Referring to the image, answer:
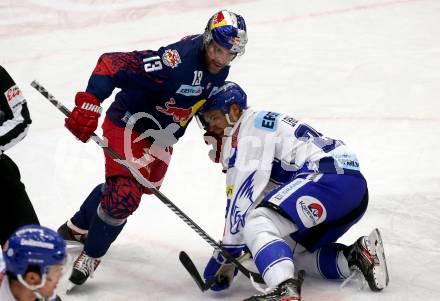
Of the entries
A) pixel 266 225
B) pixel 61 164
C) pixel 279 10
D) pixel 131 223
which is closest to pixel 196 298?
pixel 266 225

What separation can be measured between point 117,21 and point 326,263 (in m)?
4.36

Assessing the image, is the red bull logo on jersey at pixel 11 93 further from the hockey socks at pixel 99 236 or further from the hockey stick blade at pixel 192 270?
the hockey stick blade at pixel 192 270

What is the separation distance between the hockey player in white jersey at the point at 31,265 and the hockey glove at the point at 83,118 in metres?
1.28

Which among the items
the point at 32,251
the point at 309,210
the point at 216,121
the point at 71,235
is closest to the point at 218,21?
the point at 216,121

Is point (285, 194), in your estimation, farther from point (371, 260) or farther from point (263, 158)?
point (371, 260)

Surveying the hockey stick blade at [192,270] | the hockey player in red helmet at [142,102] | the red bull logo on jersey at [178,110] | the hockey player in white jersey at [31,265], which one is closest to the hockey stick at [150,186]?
the hockey player in red helmet at [142,102]

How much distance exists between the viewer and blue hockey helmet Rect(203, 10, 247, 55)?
389 centimetres

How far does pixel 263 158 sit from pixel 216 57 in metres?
0.52

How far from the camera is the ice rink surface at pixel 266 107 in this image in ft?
14.0

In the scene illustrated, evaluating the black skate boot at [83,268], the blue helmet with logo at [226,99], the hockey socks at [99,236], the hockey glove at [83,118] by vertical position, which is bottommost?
the black skate boot at [83,268]

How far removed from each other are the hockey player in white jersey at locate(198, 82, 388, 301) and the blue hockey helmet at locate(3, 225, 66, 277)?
3.97 feet

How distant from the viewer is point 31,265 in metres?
2.50

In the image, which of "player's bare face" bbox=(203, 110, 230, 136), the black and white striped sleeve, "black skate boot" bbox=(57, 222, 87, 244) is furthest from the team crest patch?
"black skate boot" bbox=(57, 222, 87, 244)

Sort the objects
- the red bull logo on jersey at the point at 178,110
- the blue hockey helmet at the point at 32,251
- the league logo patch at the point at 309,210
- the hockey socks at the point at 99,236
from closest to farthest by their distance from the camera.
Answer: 1. the blue hockey helmet at the point at 32,251
2. the league logo patch at the point at 309,210
3. the hockey socks at the point at 99,236
4. the red bull logo on jersey at the point at 178,110
